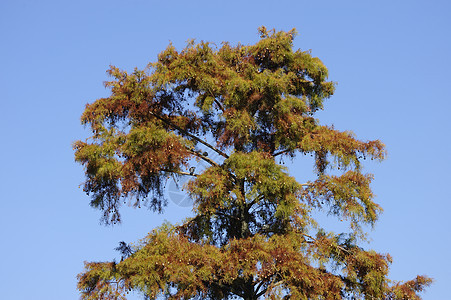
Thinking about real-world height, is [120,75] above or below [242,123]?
above

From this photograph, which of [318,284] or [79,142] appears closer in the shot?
[318,284]

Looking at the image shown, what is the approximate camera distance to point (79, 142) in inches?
538

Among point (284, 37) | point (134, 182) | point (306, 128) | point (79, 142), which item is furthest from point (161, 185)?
point (284, 37)

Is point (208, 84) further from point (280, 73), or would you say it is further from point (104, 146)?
point (104, 146)

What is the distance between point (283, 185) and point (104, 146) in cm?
420

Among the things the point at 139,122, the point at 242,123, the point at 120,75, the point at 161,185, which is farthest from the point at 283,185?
the point at 120,75

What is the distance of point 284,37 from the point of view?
1455cm

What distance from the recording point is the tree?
1205 cm

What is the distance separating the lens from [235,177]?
524 inches

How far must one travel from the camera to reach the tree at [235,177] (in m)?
12.0

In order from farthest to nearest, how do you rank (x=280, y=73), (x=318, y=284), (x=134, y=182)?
(x=280, y=73) < (x=134, y=182) < (x=318, y=284)

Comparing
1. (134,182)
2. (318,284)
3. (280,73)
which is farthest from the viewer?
(280,73)

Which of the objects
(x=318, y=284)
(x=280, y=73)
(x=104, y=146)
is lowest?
(x=318, y=284)

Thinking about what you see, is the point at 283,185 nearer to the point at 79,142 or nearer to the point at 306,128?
the point at 306,128
